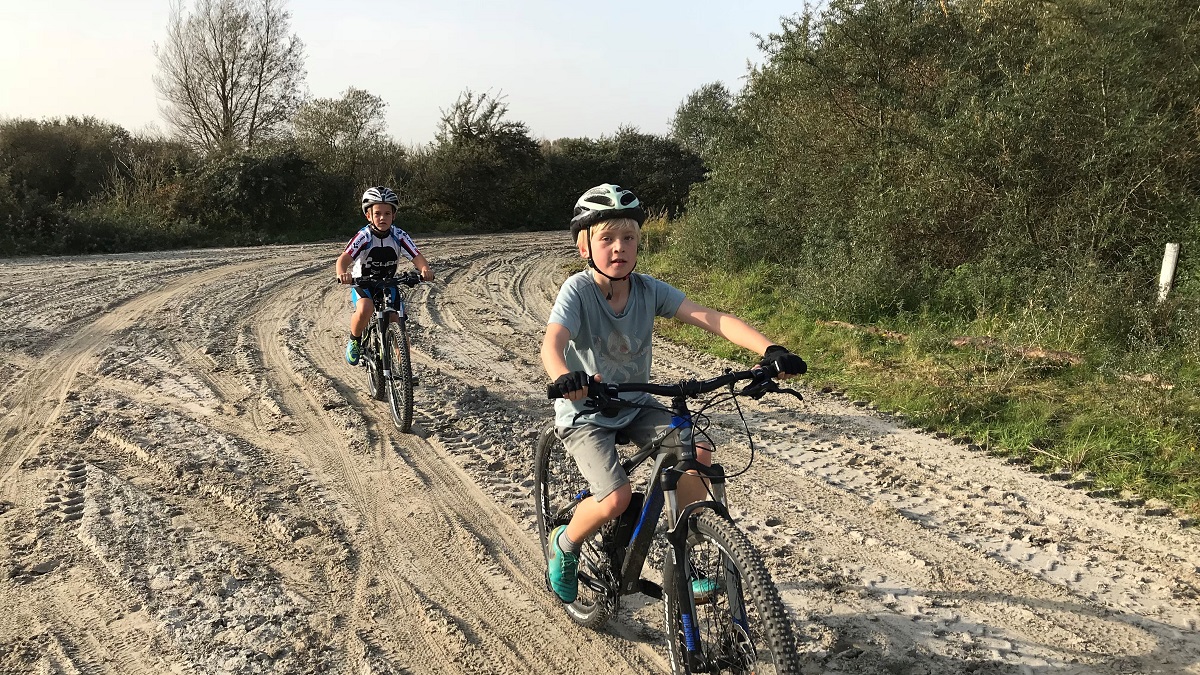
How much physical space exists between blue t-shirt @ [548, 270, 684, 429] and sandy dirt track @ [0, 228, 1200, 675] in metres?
1.14

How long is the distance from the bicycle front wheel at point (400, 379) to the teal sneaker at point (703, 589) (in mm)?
3941

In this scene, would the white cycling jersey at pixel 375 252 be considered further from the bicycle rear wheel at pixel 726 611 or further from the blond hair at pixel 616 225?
the bicycle rear wheel at pixel 726 611

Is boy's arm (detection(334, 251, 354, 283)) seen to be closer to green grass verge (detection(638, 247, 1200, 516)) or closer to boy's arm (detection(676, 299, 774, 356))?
green grass verge (detection(638, 247, 1200, 516))

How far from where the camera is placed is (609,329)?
3.09 m

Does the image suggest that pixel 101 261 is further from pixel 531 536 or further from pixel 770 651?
pixel 770 651

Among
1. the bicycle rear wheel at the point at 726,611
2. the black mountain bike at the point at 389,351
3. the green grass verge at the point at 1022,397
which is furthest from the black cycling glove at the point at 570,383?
the green grass verge at the point at 1022,397

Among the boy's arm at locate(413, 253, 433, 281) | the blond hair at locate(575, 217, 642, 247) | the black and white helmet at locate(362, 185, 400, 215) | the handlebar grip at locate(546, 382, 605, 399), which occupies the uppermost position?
the black and white helmet at locate(362, 185, 400, 215)

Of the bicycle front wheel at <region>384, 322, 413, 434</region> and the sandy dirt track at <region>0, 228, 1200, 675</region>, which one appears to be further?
the bicycle front wheel at <region>384, 322, 413, 434</region>

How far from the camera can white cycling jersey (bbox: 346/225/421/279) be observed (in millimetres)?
6770

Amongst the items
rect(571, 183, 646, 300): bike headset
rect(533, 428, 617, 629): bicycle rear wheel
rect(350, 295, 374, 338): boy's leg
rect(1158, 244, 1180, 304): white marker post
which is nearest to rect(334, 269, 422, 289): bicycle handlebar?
rect(350, 295, 374, 338): boy's leg

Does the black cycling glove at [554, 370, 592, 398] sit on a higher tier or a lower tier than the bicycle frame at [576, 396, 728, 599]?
higher

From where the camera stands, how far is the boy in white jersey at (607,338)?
2.86 metres

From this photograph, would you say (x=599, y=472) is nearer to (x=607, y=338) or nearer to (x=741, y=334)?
(x=607, y=338)

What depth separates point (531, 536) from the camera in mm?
4324
